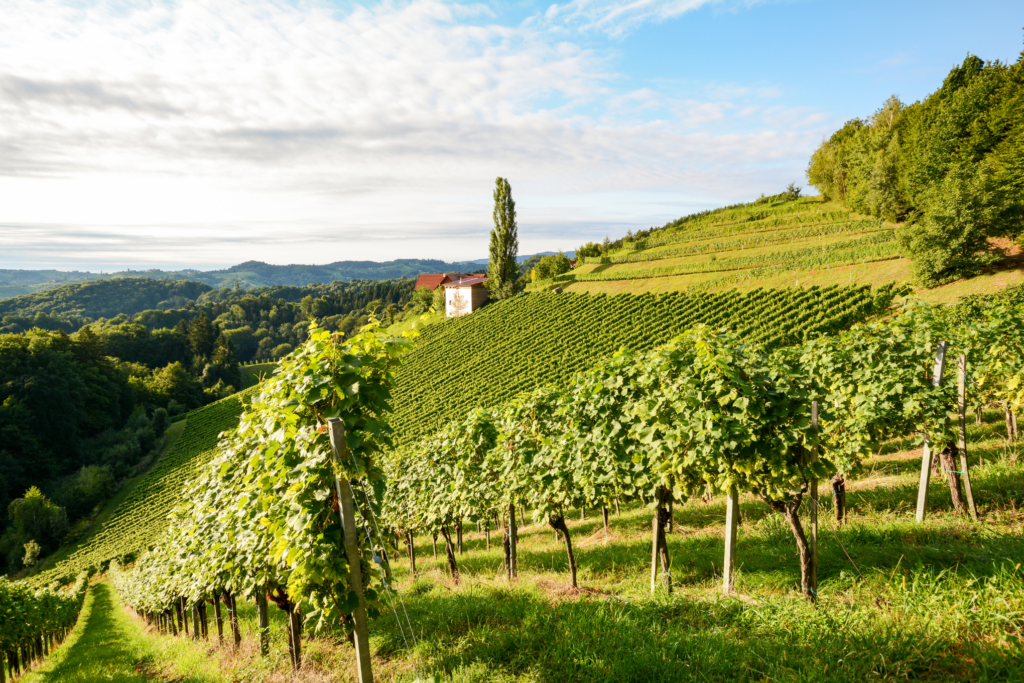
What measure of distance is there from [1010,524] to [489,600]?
6.98 metres

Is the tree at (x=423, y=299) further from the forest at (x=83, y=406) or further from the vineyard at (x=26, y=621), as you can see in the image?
the vineyard at (x=26, y=621)

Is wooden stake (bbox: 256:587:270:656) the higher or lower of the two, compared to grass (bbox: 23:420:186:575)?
higher

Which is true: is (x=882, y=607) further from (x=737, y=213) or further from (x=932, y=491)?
(x=737, y=213)

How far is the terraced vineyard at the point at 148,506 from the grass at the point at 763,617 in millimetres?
19561

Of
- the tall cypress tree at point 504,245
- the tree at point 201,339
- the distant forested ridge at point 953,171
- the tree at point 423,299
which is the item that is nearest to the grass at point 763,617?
the distant forested ridge at point 953,171

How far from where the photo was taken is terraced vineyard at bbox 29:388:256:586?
3020 centimetres

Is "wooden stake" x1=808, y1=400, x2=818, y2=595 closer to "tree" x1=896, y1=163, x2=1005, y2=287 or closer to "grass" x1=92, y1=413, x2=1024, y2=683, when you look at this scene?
"grass" x1=92, y1=413, x2=1024, y2=683

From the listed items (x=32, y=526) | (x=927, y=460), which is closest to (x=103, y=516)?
(x=32, y=526)

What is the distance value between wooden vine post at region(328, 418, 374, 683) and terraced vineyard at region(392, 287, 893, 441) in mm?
21522

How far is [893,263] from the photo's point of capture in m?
29.4

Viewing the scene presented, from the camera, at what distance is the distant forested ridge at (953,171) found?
2441 cm

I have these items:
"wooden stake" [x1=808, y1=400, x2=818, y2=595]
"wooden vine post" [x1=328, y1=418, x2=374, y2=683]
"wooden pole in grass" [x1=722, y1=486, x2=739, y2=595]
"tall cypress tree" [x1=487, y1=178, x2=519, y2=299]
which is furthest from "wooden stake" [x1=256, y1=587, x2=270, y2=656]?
"tall cypress tree" [x1=487, y1=178, x2=519, y2=299]

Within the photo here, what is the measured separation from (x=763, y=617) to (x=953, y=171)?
1571 inches

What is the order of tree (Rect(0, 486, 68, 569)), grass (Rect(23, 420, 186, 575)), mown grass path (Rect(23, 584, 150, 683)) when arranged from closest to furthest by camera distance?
1. mown grass path (Rect(23, 584, 150, 683))
2. grass (Rect(23, 420, 186, 575))
3. tree (Rect(0, 486, 68, 569))
